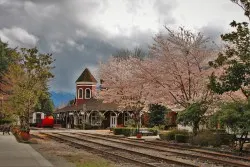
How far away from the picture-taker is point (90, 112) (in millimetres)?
78500

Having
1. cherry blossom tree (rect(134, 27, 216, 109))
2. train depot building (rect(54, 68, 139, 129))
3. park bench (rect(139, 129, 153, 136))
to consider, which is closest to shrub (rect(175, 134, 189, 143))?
cherry blossom tree (rect(134, 27, 216, 109))

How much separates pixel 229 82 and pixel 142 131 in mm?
21983

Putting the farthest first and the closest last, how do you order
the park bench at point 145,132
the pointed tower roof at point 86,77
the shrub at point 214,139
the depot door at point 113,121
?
the pointed tower roof at point 86,77 → the depot door at point 113,121 → the park bench at point 145,132 → the shrub at point 214,139

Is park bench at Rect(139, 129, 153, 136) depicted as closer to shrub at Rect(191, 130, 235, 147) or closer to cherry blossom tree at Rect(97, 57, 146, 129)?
cherry blossom tree at Rect(97, 57, 146, 129)

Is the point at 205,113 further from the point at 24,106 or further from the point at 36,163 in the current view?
the point at 36,163

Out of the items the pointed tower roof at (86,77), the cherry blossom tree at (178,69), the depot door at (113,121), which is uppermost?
the pointed tower roof at (86,77)

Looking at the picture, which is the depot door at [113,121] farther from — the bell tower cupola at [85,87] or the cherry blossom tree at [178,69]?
the cherry blossom tree at [178,69]

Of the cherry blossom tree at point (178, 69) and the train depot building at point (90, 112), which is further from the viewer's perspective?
the train depot building at point (90, 112)

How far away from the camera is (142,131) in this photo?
4962cm

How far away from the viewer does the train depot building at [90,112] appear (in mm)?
77750

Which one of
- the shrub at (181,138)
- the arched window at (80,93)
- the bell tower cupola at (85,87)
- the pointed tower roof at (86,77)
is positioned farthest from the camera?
the pointed tower roof at (86,77)

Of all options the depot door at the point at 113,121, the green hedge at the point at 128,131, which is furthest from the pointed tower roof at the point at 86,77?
the green hedge at the point at 128,131

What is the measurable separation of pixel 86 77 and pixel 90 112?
47.4ft

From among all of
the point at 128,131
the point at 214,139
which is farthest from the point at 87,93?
the point at 214,139
